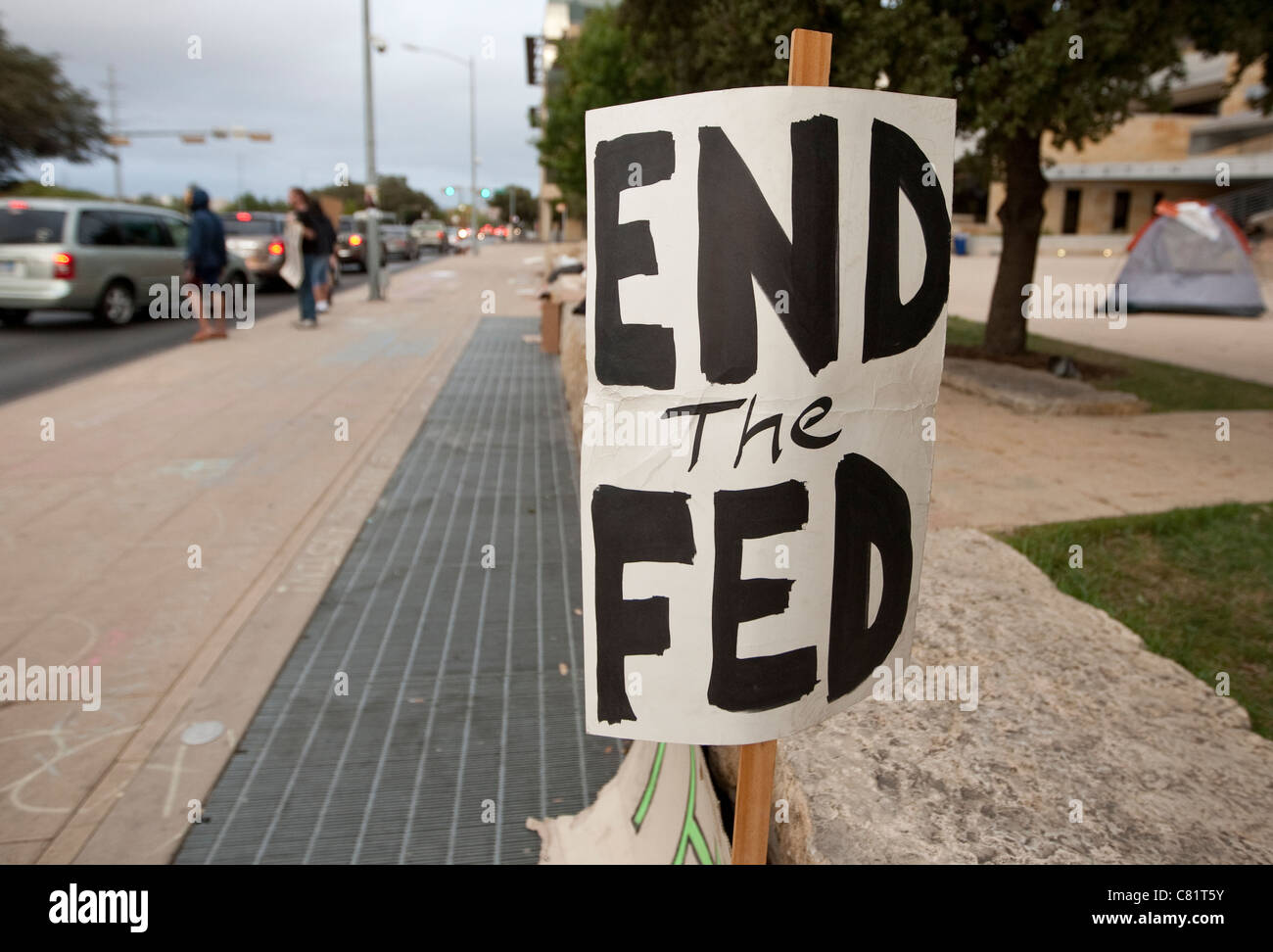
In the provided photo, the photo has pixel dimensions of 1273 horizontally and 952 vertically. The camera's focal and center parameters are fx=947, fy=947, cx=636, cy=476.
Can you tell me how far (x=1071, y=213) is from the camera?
167 ft

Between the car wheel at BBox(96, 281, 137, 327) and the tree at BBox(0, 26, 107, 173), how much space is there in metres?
33.8

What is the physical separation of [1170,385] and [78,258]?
14.2 m

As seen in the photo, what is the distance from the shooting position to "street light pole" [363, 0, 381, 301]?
18.4 m

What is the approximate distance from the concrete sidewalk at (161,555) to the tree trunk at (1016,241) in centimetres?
638

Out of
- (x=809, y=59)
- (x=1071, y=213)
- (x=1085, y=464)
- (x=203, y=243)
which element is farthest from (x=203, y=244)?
(x=1071, y=213)

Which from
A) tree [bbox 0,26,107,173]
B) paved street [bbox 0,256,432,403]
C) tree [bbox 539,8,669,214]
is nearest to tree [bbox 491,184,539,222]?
tree [bbox 0,26,107,173]

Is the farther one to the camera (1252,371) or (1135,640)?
(1252,371)

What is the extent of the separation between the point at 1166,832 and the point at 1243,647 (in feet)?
6.32

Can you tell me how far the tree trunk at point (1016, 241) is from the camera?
398 inches

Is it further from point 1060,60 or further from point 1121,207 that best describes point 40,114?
point 1121,207

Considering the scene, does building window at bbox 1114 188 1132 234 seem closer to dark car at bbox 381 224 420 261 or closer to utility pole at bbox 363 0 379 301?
dark car at bbox 381 224 420 261

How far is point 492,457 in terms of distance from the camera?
713cm

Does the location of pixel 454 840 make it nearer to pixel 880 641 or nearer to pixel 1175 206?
pixel 880 641
